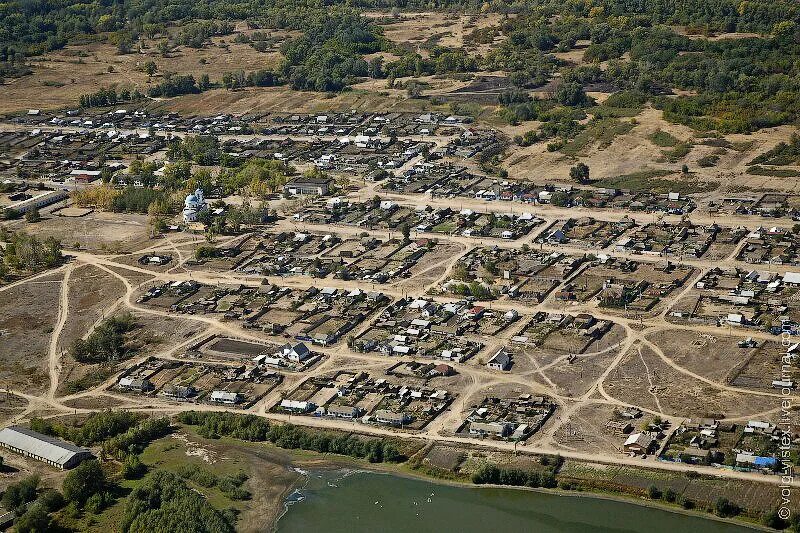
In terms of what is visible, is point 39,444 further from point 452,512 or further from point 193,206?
point 193,206

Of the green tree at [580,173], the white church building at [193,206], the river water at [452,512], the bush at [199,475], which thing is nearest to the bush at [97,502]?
the bush at [199,475]

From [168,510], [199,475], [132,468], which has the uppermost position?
[168,510]

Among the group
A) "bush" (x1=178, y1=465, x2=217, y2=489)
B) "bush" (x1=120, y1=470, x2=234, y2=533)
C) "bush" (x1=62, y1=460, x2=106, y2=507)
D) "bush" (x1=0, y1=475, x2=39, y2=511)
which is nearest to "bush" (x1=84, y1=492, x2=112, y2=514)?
"bush" (x1=62, y1=460, x2=106, y2=507)

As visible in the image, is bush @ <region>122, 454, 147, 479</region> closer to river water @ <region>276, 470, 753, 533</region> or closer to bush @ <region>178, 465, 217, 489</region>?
bush @ <region>178, 465, 217, 489</region>

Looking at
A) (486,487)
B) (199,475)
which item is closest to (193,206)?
(199,475)

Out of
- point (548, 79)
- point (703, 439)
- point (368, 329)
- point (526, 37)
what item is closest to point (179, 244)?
point (368, 329)

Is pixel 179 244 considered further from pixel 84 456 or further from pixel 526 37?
pixel 526 37
